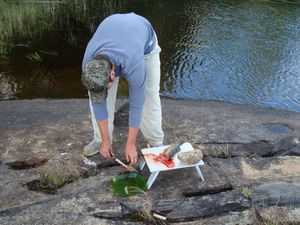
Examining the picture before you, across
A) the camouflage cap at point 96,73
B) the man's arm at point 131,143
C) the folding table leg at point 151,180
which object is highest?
the camouflage cap at point 96,73

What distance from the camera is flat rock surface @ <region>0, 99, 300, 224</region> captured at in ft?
11.3

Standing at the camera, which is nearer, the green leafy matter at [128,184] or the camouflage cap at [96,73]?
the camouflage cap at [96,73]

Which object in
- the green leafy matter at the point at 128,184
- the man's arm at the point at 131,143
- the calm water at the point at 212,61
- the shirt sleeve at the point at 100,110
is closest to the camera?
the shirt sleeve at the point at 100,110

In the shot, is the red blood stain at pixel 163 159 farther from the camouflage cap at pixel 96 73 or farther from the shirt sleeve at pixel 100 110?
the camouflage cap at pixel 96 73

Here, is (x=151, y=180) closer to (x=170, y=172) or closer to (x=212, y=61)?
(x=170, y=172)

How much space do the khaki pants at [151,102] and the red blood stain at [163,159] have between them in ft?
1.26

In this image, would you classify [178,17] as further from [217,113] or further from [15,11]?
[217,113]

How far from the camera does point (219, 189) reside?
12.5ft

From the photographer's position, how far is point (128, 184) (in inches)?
148

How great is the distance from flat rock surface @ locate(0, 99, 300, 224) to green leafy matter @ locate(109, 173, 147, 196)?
63mm

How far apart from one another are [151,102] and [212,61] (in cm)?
549

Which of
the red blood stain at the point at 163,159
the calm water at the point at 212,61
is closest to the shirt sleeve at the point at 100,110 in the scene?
the red blood stain at the point at 163,159

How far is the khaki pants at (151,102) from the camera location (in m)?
3.74

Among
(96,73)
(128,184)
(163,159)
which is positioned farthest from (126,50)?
(128,184)
